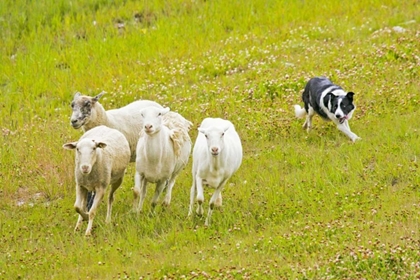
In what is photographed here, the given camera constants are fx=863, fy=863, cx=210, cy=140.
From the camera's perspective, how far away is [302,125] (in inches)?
653

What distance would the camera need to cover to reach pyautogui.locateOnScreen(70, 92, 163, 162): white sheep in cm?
1402

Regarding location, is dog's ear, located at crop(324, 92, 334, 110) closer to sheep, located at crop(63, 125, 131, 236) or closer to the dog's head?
the dog's head

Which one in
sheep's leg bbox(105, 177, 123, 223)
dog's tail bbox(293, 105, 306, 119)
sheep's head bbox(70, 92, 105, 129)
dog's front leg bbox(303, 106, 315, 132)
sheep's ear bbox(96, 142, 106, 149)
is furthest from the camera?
dog's tail bbox(293, 105, 306, 119)

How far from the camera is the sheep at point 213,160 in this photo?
39.2 ft

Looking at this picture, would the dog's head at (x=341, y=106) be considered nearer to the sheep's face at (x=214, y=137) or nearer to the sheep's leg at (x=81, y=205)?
the sheep's face at (x=214, y=137)

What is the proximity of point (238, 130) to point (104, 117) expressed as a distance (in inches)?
127

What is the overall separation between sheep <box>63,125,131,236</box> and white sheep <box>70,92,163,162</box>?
0.72 metres

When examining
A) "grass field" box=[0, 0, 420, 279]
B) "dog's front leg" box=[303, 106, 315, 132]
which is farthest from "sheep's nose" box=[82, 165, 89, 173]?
"dog's front leg" box=[303, 106, 315, 132]

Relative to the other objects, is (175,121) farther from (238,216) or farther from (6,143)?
(6,143)

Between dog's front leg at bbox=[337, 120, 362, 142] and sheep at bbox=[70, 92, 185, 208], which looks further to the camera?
dog's front leg at bbox=[337, 120, 362, 142]

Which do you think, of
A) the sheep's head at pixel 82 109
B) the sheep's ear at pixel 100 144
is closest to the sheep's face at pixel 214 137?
the sheep's ear at pixel 100 144

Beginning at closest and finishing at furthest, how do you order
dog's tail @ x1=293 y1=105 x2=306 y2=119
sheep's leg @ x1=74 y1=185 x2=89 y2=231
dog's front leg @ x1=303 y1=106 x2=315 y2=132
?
sheep's leg @ x1=74 y1=185 x2=89 y2=231 → dog's front leg @ x1=303 y1=106 x2=315 y2=132 → dog's tail @ x1=293 y1=105 x2=306 y2=119

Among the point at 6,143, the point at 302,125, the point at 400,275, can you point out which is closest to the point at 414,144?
the point at 302,125

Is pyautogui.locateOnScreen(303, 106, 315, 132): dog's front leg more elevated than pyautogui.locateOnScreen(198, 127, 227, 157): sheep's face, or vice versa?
pyautogui.locateOnScreen(198, 127, 227, 157): sheep's face
